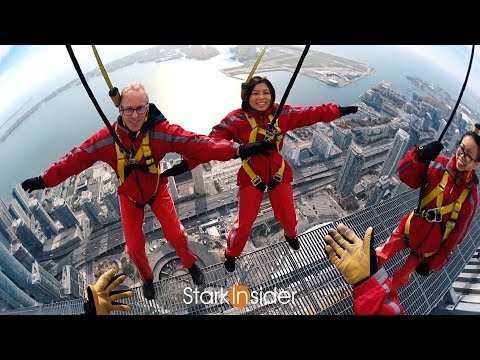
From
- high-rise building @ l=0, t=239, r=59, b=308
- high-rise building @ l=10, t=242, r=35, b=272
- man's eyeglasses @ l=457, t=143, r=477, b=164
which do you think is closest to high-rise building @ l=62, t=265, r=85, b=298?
high-rise building @ l=0, t=239, r=59, b=308

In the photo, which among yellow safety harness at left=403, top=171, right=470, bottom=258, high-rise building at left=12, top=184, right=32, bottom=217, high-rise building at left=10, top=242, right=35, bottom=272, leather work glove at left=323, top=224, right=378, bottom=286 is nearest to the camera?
leather work glove at left=323, top=224, right=378, bottom=286

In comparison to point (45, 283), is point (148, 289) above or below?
above

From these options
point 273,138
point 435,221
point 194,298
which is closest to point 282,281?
point 194,298

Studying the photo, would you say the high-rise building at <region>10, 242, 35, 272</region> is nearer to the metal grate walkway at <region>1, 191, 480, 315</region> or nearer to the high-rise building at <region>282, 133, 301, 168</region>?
the metal grate walkway at <region>1, 191, 480, 315</region>

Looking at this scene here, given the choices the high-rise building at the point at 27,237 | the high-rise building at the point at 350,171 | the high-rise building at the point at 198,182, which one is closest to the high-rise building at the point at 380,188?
the high-rise building at the point at 350,171

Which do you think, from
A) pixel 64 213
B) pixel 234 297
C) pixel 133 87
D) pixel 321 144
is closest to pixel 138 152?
Result: pixel 133 87

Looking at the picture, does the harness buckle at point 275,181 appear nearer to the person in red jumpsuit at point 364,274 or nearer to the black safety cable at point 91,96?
the person in red jumpsuit at point 364,274

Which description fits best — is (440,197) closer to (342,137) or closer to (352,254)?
(352,254)
